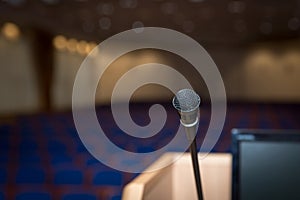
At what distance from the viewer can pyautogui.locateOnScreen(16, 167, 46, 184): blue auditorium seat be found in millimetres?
3271

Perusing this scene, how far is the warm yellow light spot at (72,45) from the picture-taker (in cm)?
1316

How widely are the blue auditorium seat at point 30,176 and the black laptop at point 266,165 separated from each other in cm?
258

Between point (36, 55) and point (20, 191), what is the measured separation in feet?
27.4

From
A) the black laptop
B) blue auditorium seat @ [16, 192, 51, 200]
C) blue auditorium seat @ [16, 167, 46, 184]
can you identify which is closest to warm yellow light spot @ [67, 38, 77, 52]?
blue auditorium seat @ [16, 167, 46, 184]

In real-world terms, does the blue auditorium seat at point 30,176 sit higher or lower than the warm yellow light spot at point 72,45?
lower

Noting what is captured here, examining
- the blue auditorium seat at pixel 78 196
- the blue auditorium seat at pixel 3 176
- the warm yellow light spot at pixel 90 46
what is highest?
the warm yellow light spot at pixel 90 46

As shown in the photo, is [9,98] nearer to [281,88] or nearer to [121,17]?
[121,17]

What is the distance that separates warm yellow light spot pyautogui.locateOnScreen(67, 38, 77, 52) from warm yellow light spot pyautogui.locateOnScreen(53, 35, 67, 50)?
0.30 meters

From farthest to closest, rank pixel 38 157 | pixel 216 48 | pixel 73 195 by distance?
pixel 216 48 → pixel 38 157 → pixel 73 195

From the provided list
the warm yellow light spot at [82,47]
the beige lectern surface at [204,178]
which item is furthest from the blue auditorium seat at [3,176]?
the warm yellow light spot at [82,47]

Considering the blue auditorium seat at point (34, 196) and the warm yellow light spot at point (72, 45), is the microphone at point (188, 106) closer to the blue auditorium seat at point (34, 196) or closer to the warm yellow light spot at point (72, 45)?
the blue auditorium seat at point (34, 196)

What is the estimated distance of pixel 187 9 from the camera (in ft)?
34.8

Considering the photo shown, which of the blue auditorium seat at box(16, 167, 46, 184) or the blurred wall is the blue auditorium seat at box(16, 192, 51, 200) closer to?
the blue auditorium seat at box(16, 167, 46, 184)

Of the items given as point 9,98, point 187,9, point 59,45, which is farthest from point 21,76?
point 187,9
